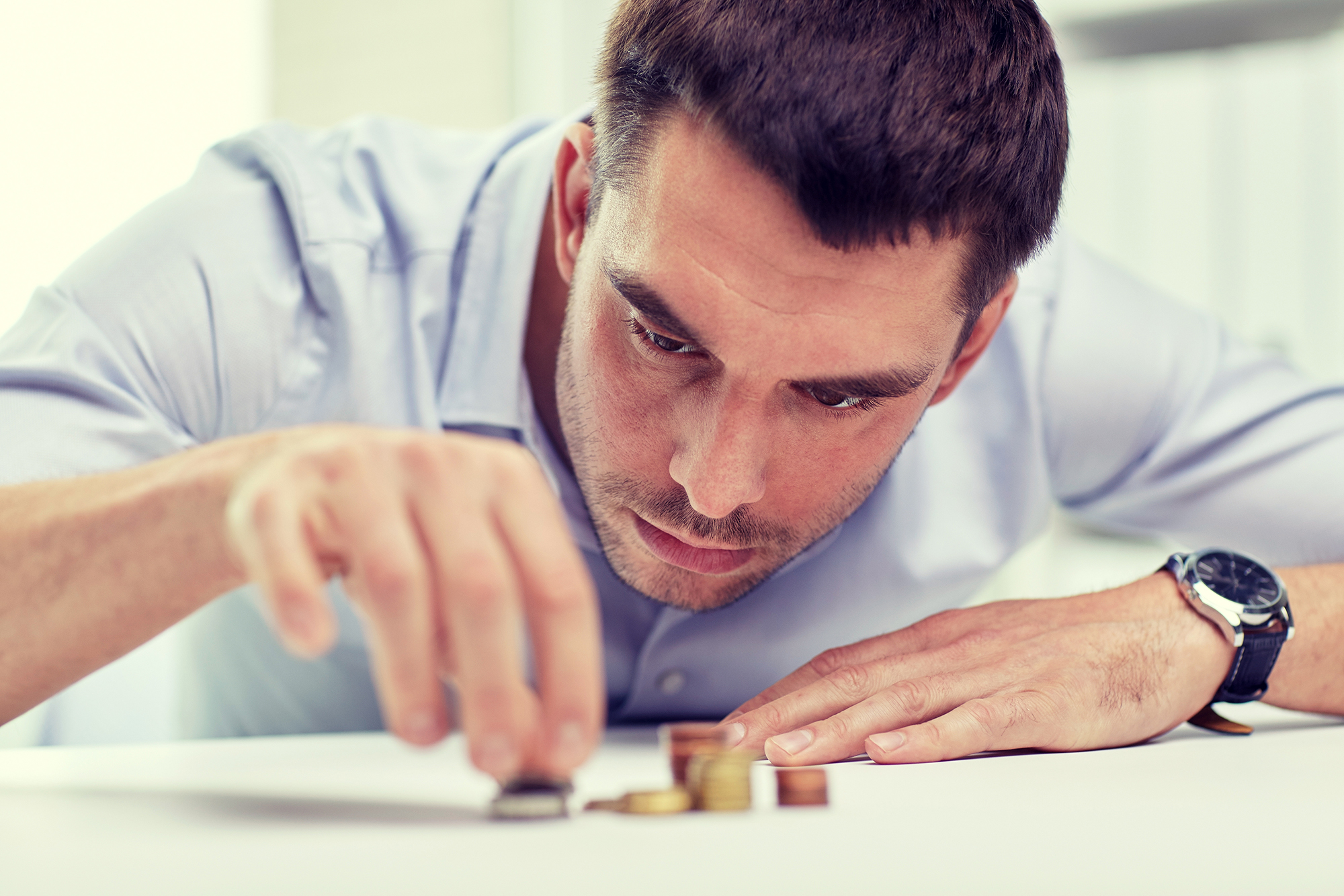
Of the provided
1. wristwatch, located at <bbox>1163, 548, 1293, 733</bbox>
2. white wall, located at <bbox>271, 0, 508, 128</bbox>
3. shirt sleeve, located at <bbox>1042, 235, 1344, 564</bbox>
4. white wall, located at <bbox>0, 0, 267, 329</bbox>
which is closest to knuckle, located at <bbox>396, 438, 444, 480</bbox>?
wristwatch, located at <bbox>1163, 548, 1293, 733</bbox>

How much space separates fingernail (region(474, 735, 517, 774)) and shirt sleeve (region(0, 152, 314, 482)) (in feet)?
2.06

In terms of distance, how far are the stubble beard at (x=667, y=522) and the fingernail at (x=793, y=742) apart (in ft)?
0.68

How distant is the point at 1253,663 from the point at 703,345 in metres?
0.65

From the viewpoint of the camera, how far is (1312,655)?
1.18 metres

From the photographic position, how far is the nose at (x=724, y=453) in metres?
0.94

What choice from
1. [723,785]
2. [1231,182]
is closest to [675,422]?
[723,785]

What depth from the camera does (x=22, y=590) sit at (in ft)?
2.60

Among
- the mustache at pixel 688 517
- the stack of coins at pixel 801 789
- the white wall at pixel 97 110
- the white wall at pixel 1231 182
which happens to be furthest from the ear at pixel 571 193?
the white wall at pixel 1231 182

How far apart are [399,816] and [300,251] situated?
742mm

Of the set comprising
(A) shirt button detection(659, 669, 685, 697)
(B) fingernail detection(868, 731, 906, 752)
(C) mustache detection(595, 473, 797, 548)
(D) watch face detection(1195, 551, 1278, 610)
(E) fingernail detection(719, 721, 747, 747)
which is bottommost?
(A) shirt button detection(659, 669, 685, 697)

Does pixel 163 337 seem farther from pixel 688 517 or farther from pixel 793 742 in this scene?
pixel 793 742

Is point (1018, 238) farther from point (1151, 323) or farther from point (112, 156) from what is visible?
point (112, 156)

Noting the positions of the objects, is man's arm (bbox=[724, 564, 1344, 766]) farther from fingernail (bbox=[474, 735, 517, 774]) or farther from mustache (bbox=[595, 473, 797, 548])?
fingernail (bbox=[474, 735, 517, 774])

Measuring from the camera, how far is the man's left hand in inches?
37.3
